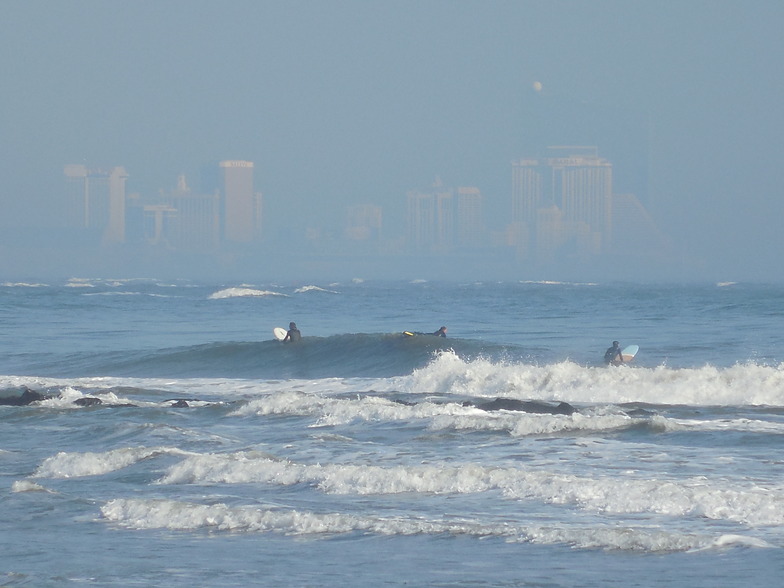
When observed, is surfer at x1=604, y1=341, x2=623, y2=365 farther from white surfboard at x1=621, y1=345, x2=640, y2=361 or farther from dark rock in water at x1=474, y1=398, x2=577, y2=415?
dark rock in water at x1=474, y1=398, x2=577, y2=415

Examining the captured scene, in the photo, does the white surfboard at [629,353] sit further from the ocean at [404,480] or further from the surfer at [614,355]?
the ocean at [404,480]

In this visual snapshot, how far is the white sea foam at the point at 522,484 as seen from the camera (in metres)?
10.9

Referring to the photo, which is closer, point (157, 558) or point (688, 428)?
point (157, 558)

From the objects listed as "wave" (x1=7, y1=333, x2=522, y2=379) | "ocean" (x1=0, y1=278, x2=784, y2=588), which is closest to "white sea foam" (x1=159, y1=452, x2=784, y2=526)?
"ocean" (x1=0, y1=278, x2=784, y2=588)

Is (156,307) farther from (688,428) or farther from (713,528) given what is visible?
(713,528)

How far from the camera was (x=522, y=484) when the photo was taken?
39.9 feet

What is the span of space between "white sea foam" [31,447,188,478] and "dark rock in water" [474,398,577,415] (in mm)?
7040

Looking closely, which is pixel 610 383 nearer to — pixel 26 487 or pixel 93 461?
pixel 93 461

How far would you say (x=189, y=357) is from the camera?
36.0 metres

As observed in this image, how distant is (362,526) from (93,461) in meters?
5.33

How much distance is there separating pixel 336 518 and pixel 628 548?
302 cm

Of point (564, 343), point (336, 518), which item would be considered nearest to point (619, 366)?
point (564, 343)

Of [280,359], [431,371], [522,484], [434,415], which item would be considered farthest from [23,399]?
[280,359]

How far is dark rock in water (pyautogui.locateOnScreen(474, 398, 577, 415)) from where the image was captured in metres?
18.9
